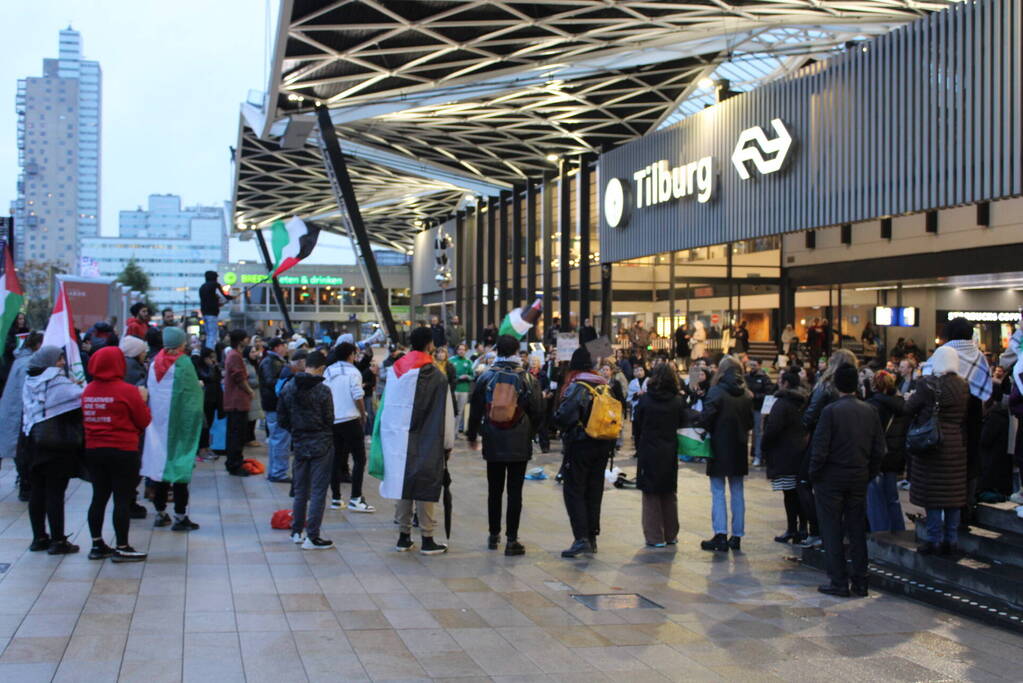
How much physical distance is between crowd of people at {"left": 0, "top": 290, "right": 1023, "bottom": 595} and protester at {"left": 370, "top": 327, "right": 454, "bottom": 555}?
0.04ft

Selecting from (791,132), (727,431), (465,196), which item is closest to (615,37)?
(791,132)

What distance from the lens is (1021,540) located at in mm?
7613

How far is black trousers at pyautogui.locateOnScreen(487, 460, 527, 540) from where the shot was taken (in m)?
8.52

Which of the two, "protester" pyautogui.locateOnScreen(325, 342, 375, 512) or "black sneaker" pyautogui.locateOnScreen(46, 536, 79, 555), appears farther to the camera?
"protester" pyautogui.locateOnScreen(325, 342, 375, 512)

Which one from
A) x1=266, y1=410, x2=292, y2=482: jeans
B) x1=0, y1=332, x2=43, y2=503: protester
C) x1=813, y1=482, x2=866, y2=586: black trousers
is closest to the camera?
x1=813, y1=482, x2=866, y2=586: black trousers

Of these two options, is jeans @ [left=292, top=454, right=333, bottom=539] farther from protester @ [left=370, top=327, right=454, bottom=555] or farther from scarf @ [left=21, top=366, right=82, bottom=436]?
scarf @ [left=21, top=366, right=82, bottom=436]

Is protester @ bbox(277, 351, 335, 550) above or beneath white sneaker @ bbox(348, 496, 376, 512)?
above

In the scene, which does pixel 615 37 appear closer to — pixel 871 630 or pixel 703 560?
pixel 703 560

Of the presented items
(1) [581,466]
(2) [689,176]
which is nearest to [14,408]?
(1) [581,466]

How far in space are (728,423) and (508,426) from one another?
2.05m

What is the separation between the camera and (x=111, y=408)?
7.59m

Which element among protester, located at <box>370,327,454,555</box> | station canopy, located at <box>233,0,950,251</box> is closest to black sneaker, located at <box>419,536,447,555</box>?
protester, located at <box>370,327,454,555</box>

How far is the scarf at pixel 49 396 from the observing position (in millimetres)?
7863

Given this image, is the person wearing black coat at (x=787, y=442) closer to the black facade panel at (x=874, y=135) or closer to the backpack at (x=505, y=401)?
the backpack at (x=505, y=401)
